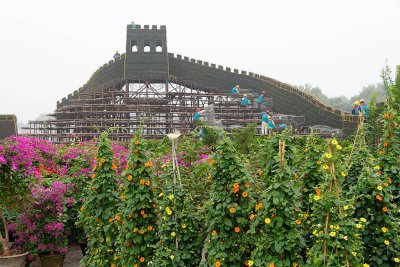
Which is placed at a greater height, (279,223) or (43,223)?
(279,223)

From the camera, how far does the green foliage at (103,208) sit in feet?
17.8

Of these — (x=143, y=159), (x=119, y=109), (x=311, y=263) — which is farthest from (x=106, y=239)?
(x=119, y=109)

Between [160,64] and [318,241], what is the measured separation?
31.7m

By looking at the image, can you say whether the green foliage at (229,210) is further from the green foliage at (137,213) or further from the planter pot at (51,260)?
the planter pot at (51,260)

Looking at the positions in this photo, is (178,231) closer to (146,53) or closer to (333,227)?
(333,227)

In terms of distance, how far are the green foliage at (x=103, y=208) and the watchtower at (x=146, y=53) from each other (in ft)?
95.6

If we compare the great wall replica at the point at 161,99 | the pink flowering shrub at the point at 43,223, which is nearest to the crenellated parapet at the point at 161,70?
the great wall replica at the point at 161,99

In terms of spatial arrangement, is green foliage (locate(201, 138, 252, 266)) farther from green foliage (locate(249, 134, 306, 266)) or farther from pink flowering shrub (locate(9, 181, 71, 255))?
pink flowering shrub (locate(9, 181, 71, 255))

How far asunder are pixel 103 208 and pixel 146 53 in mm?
30268

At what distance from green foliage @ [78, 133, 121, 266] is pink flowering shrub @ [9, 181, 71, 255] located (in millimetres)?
1513

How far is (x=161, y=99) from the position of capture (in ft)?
103

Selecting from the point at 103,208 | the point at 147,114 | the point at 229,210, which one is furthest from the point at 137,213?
the point at 147,114

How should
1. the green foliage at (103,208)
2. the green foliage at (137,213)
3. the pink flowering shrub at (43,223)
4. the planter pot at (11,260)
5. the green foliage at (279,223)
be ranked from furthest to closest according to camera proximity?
1. the pink flowering shrub at (43,223)
2. the planter pot at (11,260)
3. the green foliage at (103,208)
4. the green foliage at (137,213)
5. the green foliage at (279,223)

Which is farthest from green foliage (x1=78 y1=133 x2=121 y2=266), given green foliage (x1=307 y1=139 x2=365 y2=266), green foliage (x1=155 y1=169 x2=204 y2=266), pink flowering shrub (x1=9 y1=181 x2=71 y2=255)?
green foliage (x1=307 y1=139 x2=365 y2=266)
